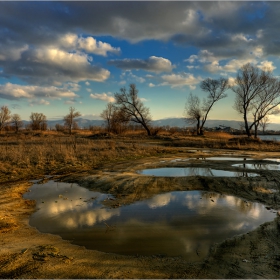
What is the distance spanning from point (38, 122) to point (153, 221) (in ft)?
201

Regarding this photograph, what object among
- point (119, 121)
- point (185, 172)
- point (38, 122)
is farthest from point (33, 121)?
point (185, 172)

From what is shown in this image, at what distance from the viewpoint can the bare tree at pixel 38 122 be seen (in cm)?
5993

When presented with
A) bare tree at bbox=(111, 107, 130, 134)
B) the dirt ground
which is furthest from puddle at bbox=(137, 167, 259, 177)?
bare tree at bbox=(111, 107, 130, 134)

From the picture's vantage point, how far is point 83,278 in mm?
3527

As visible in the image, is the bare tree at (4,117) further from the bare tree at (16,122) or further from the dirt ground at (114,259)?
the dirt ground at (114,259)

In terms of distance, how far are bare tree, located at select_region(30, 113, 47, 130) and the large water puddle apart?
56.6 meters

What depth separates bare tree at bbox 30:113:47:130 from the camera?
5993 cm

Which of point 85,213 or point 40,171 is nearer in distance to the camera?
point 85,213

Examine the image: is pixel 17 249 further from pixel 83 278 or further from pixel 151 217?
pixel 151 217

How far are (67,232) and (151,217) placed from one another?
213cm

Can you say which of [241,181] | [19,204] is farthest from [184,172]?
[19,204]

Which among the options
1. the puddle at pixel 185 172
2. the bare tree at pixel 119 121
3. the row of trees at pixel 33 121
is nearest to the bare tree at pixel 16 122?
the row of trees at pixel 33 121

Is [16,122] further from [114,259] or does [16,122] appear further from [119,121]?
[114,259]

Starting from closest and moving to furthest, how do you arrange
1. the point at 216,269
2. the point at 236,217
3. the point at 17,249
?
the point at 216,269, the point at 17,249, the point at 236,217
